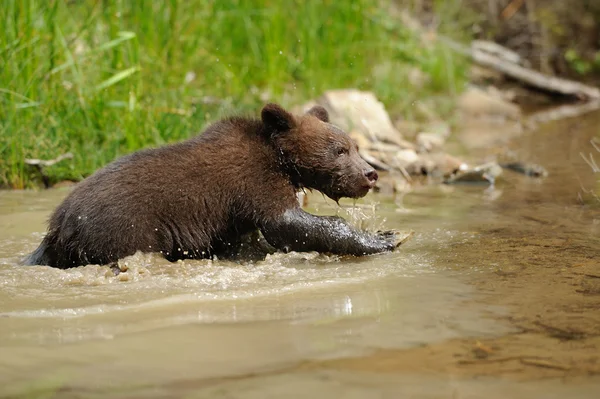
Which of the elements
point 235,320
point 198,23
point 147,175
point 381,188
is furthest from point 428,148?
point 235,320

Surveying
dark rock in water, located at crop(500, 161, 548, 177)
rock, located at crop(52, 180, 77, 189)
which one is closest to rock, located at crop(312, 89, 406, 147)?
dark rock in water, located at crop(500, 161, 548, 177)

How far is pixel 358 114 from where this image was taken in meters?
10.3

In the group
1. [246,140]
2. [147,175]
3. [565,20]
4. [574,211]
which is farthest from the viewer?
[565,20]

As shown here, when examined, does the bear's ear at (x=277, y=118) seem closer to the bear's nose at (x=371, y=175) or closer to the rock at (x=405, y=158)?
the bear's nose at (x=371, y=175)

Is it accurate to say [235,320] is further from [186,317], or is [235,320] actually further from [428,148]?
[428,148]

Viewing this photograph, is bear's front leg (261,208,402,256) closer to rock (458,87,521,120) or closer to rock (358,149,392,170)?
rock (358,149,392,170)

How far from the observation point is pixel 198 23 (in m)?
9.78

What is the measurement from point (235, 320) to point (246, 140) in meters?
2.02

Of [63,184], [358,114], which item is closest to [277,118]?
[63,184]

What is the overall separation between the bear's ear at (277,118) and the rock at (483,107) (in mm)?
9326

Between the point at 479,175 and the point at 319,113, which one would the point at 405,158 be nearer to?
the point at 479,175

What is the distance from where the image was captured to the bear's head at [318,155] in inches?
231

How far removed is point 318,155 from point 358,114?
447 cm

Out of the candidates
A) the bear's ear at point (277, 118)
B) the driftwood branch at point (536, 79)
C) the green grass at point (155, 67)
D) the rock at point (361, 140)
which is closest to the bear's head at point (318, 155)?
the bear's ear at point (277, 118)
